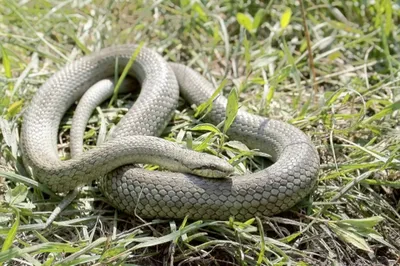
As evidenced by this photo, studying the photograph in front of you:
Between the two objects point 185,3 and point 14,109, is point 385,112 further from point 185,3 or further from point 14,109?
point 14,109

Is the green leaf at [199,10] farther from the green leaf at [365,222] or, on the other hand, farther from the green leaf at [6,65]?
the green leaf at [365,222]

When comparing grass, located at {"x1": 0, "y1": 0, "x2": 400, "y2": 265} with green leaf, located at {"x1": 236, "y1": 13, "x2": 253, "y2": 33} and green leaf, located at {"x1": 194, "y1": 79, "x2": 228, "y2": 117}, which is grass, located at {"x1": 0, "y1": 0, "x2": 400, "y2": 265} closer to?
green leaf, located at {"x1": 236, "y1": 13, "x2": 253, "y2": 33}

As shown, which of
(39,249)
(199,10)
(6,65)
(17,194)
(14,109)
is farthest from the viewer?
(199,10)

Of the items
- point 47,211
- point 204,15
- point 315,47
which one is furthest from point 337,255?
point 204,15

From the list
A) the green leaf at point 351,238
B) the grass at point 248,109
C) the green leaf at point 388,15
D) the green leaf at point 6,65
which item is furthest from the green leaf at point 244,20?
the green leaf at point 351,238

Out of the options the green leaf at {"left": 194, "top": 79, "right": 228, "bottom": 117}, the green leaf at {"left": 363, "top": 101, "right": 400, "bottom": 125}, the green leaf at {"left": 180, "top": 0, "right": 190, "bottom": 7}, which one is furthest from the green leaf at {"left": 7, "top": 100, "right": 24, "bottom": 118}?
the green leaf at {"left": 363, "top": 101, "right": 400, "bottom": 125}

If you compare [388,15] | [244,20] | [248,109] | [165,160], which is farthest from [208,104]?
[388,15]
